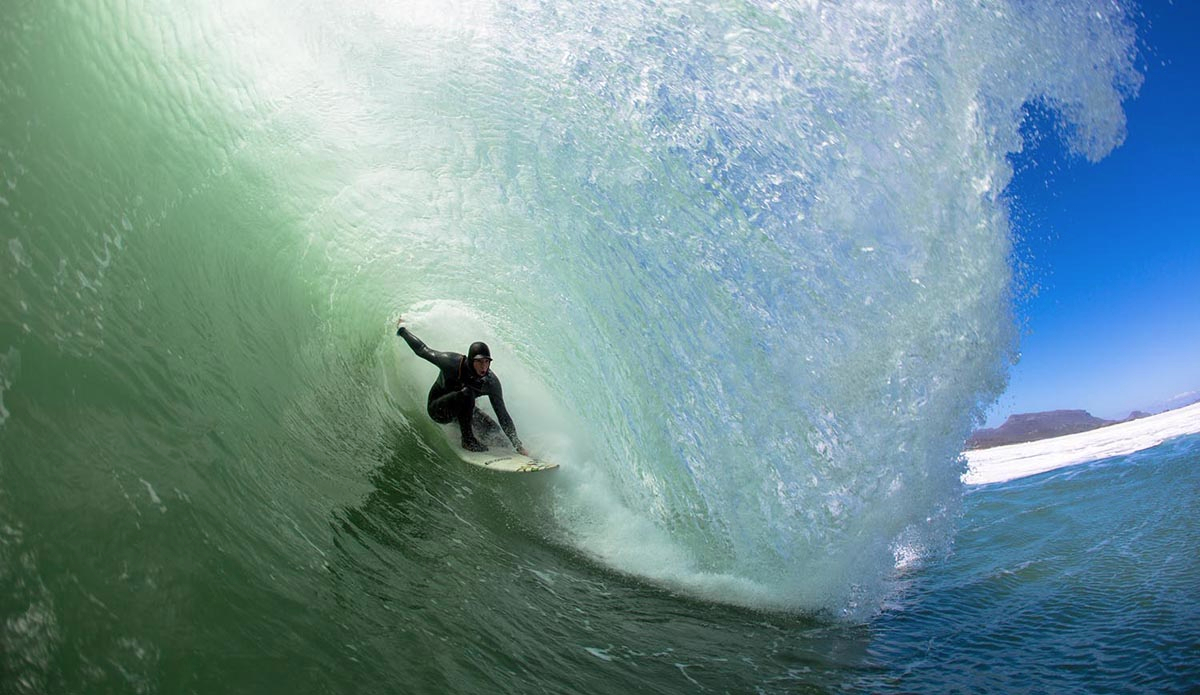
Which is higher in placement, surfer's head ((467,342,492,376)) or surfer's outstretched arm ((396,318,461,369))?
surfer's outstretched arm ((396,318,461,369))

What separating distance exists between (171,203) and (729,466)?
483 cm

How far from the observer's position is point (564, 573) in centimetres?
564

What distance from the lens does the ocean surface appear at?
3574 mm

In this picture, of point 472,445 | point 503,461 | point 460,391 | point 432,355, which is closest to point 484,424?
point 472,445

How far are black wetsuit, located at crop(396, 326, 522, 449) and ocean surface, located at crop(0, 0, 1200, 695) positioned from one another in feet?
1.74

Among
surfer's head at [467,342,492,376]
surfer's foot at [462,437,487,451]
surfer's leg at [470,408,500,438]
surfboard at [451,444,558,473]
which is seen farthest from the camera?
surfer's leg at [470,408,500,438]

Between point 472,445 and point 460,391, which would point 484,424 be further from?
point 460,391

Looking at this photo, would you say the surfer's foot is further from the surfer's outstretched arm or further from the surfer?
the surfer's outstretched arm

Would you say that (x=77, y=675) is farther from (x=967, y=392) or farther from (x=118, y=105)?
(x=967, y=392)

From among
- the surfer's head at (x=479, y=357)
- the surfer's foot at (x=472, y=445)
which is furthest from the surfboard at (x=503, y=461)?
the surfer's head at (x=479, y=357)

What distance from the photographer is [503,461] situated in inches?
239

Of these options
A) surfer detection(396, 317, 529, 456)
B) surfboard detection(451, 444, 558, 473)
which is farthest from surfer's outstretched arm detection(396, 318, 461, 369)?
surfboard detection(451, 444, 558, 473)

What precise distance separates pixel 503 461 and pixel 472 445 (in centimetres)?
34

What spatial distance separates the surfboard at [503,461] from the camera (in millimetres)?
5938
